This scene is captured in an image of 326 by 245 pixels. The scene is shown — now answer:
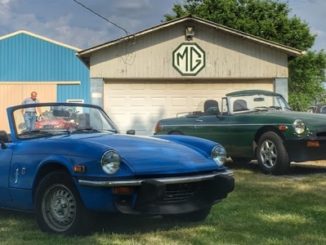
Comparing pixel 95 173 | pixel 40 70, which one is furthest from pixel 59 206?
pixel 40 70

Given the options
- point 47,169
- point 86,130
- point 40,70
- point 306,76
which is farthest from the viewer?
point 306,76

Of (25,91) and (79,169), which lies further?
(25,91)

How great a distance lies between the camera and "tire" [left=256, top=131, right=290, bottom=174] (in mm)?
10508

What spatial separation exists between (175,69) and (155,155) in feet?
38.6

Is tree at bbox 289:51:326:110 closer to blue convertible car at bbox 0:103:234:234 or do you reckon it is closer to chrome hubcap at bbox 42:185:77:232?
blue convertible car at bbox 0:103:234:234

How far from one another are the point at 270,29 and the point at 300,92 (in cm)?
561

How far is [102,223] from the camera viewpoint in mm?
6258

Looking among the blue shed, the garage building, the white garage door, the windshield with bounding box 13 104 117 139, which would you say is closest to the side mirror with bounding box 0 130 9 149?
the windshield with bounding box 13 104 117 139

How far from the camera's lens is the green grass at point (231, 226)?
567 centimetres

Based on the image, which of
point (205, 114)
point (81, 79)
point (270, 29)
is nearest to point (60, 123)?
point (205, 114)

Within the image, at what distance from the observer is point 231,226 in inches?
249

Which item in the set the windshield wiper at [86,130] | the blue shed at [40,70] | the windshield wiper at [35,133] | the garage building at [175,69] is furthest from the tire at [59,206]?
the blue shed at [40,70]

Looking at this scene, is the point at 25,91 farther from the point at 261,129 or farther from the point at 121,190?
the point at 121,190

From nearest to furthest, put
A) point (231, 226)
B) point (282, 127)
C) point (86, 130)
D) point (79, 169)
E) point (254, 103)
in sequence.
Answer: point (79, 169) → point (231, 226) → point (86, 130) → point (282, 127) → point (254, 103)
